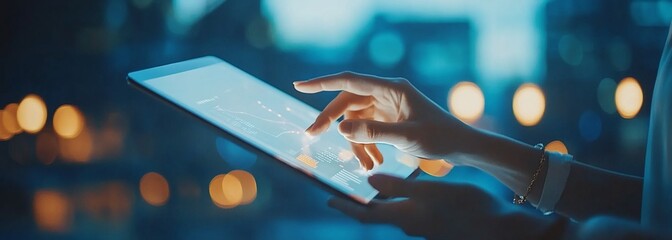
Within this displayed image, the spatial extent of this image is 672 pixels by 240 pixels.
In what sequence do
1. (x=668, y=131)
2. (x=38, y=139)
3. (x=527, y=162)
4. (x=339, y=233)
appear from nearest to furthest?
(x=668, y=131) → (x=527, y=162) → (x=38, y=139) → (x=339, y=233)

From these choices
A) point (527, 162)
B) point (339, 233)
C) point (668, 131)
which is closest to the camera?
point (668, 131)

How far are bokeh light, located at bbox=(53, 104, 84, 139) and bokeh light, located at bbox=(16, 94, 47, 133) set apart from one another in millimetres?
31

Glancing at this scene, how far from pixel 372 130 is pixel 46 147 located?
1.00 metres

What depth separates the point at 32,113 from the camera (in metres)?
1.33

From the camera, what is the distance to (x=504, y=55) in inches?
57.2

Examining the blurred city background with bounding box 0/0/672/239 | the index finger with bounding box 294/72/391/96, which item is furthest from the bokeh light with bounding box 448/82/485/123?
the index finger with bounding box 294/72/391/96

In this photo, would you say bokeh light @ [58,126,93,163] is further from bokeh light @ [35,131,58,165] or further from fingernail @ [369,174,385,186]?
fingernail @ [369,174,385,186]

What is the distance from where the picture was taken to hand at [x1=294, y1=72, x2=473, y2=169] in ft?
2.39

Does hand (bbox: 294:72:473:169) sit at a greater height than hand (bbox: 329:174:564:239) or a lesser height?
greater

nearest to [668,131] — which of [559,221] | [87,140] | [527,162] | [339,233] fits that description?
[559,221]

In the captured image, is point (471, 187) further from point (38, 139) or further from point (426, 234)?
point (38, 139)

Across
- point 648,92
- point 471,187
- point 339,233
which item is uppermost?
point 471,187

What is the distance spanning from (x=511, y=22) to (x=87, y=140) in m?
1.11

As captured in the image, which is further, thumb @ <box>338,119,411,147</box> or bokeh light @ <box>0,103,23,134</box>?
bokeh light @ <box>0,103,23,134</box>
